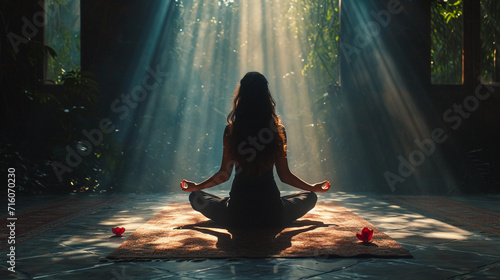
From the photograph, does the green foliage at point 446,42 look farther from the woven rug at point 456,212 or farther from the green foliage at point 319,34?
the woven rug at point 456,212

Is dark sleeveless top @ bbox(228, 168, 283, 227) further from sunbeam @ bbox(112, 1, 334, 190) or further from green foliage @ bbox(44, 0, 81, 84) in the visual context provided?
green foliage @ bbox(44, 0, 81, 84)

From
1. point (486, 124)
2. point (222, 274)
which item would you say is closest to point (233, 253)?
point (222, 274)

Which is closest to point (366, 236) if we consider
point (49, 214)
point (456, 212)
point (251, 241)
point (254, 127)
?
point (251, 241)

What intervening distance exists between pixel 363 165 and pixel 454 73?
159 inches

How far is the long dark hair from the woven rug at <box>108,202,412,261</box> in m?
0.53

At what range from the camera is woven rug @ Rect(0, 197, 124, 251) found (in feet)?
13.5

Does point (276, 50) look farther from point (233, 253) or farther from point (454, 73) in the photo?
point (233, 253)

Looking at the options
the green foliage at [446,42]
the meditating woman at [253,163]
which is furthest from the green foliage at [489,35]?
the meditating woman at [253,163]

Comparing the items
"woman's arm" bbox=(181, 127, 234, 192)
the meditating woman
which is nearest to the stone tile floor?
"woman's arm" bbox=(181, 127, 234, 192)

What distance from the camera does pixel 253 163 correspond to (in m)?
4.02

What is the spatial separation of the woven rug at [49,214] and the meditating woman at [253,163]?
4.04 feet

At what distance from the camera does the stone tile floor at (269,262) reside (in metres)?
2.72

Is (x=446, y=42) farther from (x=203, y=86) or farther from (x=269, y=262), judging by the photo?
(x=269, y=262)

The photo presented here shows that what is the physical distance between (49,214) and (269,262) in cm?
302
